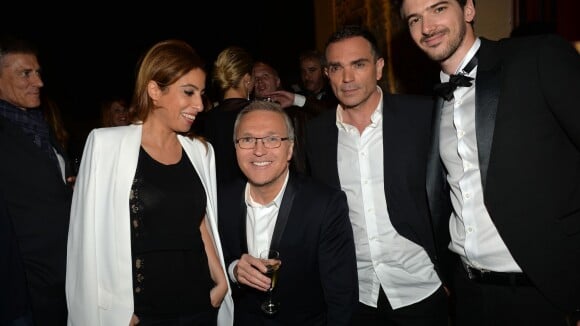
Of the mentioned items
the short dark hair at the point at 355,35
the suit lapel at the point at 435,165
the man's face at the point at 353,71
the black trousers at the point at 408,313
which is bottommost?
the black trousers at the point at 408,313

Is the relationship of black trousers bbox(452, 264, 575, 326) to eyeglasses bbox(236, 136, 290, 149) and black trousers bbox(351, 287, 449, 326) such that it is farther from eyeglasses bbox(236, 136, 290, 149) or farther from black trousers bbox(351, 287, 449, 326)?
eyeglasses bbox(236, 136, 290, 149)

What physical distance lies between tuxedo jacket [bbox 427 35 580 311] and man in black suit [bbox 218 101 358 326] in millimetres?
800

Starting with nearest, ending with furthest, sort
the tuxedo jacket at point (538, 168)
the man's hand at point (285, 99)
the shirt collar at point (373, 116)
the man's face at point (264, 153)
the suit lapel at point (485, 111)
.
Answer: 1. the tuxedo jacket at point (538, 168)
2. the suit lapel at point (485, 111)
3. the man's face at point (264, 153)
4. the shirt collar at point (373, 116)
5. the man's hand at point (285, 99)

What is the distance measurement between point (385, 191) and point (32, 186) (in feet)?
6.86

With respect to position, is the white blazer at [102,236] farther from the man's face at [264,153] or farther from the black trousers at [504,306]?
the black trousers at [504,306]

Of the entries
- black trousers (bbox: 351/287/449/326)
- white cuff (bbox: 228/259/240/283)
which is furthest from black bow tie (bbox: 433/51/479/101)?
white cuff (bbox: 228/259/240/283)

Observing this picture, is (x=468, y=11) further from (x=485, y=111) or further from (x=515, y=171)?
(x=515, y=171)

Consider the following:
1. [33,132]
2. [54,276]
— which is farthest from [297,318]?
[33,132]

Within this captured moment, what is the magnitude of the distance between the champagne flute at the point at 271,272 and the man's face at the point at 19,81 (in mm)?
1936

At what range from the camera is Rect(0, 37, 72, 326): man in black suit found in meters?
2.52

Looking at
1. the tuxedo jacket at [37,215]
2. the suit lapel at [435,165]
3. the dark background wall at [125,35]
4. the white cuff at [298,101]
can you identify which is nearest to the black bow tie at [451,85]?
the suit lapel at [435,165]

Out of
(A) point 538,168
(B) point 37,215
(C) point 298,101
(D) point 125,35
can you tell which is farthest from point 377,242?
(D) point 125,35

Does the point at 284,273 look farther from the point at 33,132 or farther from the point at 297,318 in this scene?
the point at 33,132

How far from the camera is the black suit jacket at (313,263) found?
229 centimetres
